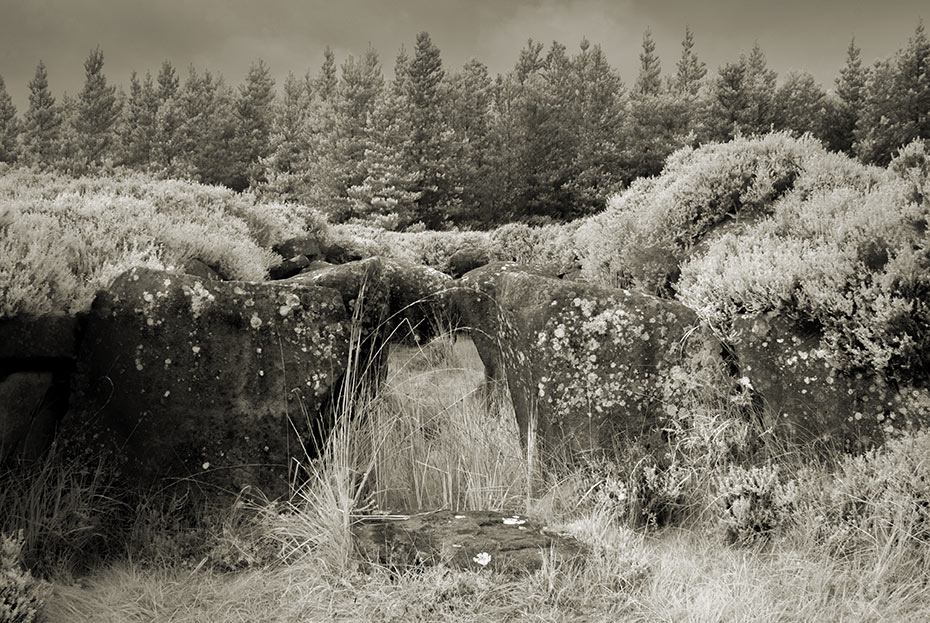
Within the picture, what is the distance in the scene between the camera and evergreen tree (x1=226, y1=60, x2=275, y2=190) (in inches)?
1730

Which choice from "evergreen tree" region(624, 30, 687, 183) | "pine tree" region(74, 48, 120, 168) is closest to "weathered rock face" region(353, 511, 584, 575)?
"evergreen tree" region(624, 30, 687, 183)

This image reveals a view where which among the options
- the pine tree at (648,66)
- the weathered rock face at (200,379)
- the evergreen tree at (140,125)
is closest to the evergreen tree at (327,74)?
the evergreen tree at (140,125)

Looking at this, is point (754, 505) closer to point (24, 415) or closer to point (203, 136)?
point (24, 415)

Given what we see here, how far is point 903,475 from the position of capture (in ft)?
9.57

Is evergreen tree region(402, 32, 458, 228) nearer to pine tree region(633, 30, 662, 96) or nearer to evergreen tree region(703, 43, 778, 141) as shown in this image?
evergreen tree region(703, 43, 778, 141)

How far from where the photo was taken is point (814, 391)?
3518 millimetres

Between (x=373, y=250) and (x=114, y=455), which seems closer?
(x=114, y=455)

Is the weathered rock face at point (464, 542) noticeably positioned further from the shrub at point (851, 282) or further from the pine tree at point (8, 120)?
the pine tree at point (8, 120)

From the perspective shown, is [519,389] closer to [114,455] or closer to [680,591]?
[680,591]

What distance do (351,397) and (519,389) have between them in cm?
124

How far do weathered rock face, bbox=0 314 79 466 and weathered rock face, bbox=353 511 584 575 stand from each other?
6.59 ft

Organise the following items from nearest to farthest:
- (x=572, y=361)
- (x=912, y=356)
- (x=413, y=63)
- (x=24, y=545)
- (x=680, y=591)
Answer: (x=680, y=591) → (x=24, y=545) → (x=912, y=356) → (x=572, y=361) → (x=413, y=63)

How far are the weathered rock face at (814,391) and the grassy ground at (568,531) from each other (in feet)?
0.62

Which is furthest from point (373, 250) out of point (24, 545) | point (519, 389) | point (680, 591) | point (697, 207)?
point (680, 591)
